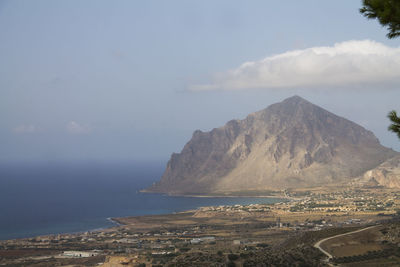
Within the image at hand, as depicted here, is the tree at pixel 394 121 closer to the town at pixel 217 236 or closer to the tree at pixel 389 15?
the tree at pixel 389 15

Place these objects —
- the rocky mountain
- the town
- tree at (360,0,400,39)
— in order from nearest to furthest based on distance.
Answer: tree at (360,0,400,39)
the town
the rocky mountain

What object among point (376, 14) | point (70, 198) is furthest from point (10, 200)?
point (376, 14)

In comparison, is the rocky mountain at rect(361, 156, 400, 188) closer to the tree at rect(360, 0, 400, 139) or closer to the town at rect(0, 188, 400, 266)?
the town at rect(0, 188, 400, 266)

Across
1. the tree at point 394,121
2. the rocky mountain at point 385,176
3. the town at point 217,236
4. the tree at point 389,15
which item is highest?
the tree at point 389,15

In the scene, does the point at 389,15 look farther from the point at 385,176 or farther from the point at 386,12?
the point at 385,176

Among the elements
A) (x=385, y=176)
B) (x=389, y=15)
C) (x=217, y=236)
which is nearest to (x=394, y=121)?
(x=389, y=15)

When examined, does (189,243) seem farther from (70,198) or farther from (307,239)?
(70,198)

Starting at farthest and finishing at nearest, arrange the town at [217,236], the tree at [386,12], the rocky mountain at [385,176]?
the rocky mountain at [385,176] < the town at [217,236] < the tree at [386,12]

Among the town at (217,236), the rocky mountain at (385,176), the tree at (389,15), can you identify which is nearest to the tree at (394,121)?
the tree at (389,15)

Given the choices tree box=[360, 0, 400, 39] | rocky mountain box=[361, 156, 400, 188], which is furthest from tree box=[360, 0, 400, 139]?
rocky mountain box=[361, 156, 400, 188]
